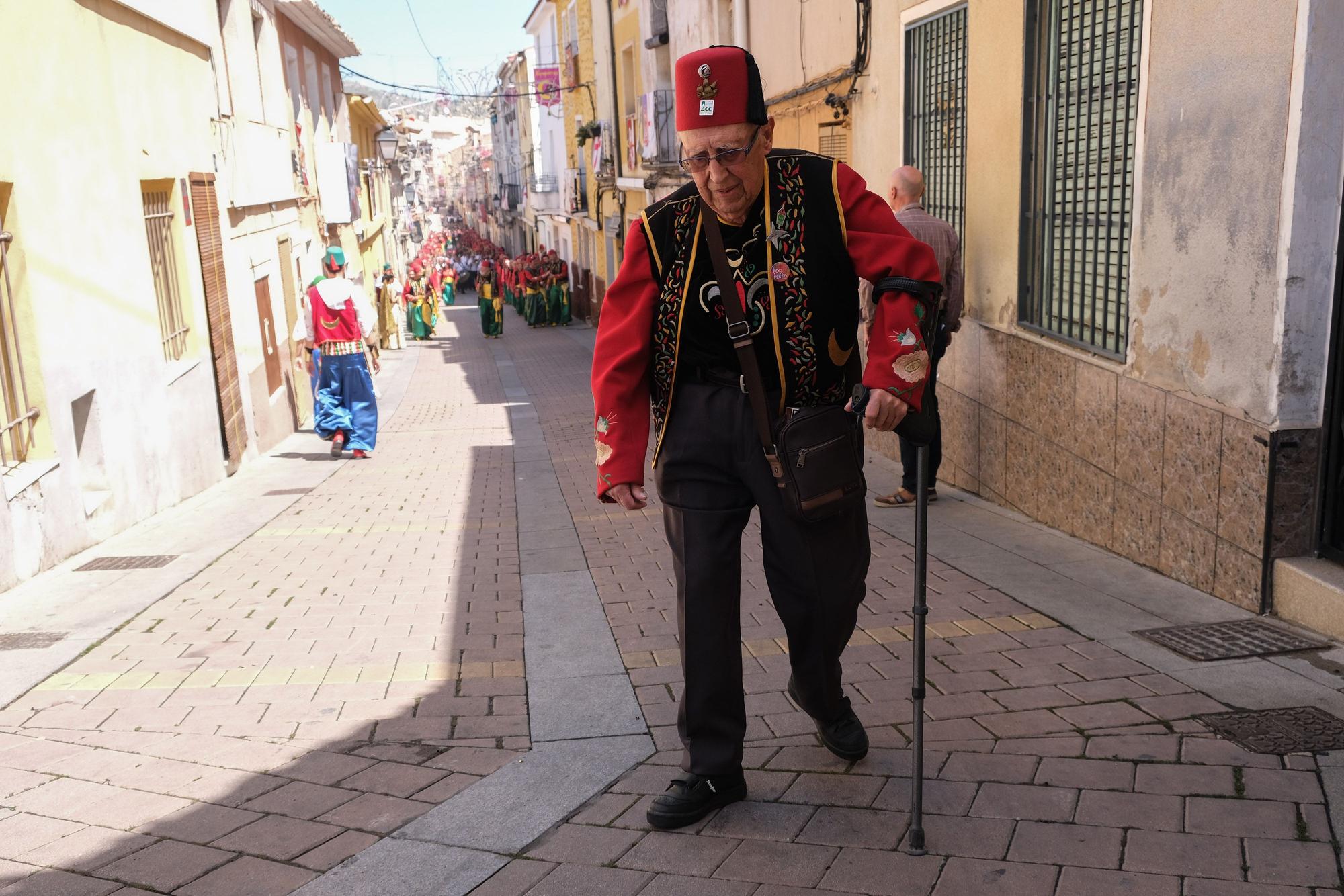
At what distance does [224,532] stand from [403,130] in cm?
3996

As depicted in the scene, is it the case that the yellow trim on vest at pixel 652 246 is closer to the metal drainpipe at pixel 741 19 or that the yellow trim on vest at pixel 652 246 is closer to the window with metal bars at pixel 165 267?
the window with metal bars at pixel 165 267

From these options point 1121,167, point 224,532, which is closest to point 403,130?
point 224,532

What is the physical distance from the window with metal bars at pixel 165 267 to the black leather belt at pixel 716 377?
26.6 feet

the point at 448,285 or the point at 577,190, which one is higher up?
the point at 577,190

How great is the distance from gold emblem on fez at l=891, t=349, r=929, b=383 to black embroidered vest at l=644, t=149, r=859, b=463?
0.21m

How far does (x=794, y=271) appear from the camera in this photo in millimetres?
2928

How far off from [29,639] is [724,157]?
3876mm

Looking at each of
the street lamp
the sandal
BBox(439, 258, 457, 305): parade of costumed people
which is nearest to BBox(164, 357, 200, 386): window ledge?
the sandal

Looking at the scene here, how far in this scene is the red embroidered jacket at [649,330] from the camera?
2840mm

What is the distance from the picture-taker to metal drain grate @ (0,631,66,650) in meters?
5.00

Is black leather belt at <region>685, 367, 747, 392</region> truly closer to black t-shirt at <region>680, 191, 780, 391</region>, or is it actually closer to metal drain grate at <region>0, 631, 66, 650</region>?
black t-shirt at <region>680, 191, 780, 391</region>

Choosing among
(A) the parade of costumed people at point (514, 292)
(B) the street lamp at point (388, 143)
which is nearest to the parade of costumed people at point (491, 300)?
(A) the parade of costumed people at point (514, 292)

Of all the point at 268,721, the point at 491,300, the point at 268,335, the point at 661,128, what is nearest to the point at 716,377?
the point at 268,721

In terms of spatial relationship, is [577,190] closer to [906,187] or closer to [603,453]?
[906,187]
